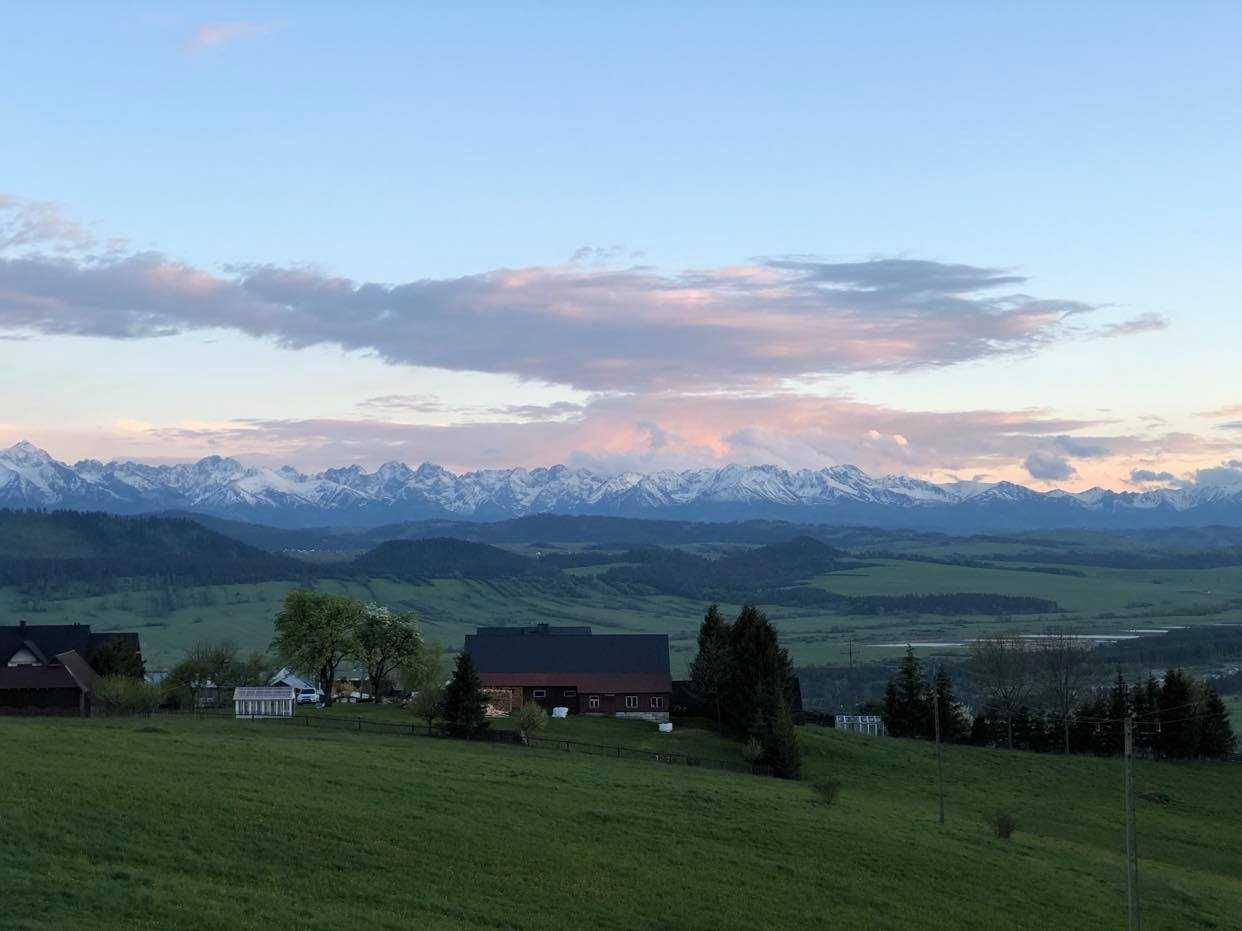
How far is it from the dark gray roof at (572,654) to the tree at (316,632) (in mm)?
9779

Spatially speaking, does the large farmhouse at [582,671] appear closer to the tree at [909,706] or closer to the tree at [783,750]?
the tree at [783,750]


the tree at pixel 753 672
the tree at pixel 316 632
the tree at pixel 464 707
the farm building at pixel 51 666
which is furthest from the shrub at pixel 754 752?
the farm building at pixel 51 666

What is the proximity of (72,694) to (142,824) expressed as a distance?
51553mm

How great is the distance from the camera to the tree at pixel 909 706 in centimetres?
10662

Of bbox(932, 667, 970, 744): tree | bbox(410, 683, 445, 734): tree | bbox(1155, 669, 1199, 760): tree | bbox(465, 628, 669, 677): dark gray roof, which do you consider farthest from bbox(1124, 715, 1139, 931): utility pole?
bbox(932, 667, 970, 744): tree

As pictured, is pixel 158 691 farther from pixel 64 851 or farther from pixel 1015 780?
pixel 1015 780

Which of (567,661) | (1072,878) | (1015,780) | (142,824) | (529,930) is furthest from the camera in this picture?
(567,661)

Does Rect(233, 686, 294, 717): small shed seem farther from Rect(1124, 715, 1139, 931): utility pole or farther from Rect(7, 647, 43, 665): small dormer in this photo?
Rect(1124, 715, 1139, 931): utility pole

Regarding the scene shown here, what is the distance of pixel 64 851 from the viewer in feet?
114

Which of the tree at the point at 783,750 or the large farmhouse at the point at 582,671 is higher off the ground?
the large farmhouse at the point at 582,671

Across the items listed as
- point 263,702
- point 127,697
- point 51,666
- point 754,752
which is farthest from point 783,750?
point 51,666

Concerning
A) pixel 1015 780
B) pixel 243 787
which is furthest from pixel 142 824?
pixel 1015 780

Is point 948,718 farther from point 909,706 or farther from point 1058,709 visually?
point 1058,709

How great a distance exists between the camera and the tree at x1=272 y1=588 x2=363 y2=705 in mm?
95812
